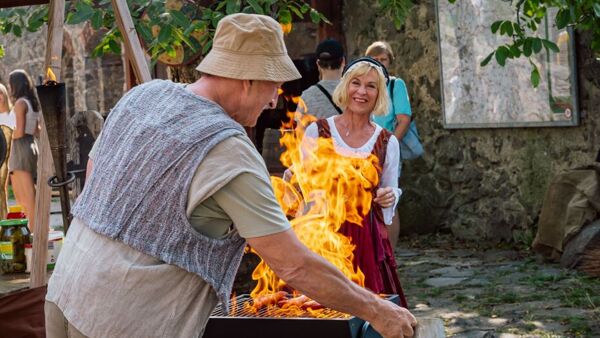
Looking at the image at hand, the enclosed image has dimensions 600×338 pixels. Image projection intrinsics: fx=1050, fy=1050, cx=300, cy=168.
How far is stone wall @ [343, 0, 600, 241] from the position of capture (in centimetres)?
867

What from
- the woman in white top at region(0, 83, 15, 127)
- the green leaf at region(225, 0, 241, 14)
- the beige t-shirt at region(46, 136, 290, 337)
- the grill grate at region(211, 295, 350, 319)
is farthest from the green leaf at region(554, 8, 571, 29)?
the woman in white top at region(0, 83, 15, 127)

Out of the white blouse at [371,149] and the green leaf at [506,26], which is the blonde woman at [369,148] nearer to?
the white blouse at [371,149]

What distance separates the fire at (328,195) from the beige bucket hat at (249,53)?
4.98ft

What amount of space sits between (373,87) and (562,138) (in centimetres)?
357

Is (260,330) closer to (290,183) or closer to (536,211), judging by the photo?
(290,183)

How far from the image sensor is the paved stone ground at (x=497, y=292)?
19.8 feet

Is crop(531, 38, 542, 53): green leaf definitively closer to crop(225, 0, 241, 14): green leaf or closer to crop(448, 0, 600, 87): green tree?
crop(448, 0, 600, 87): green tree

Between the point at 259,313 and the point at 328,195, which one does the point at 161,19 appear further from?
the point at 259,313

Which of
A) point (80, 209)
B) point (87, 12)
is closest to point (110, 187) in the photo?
point (80, 209)

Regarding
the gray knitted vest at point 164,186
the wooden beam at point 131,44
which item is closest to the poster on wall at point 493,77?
the wooden beam at point 131,44

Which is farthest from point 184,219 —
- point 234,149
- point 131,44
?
Answer: point 131,44

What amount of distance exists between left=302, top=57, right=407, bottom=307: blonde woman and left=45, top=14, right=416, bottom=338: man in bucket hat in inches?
80.8

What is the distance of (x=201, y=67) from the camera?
2.77 metres

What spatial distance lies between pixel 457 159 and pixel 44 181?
5.95 metres
